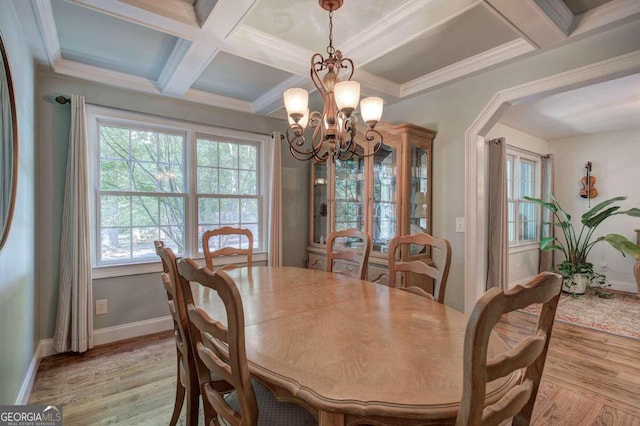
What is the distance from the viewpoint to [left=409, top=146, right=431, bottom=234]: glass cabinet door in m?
3.03

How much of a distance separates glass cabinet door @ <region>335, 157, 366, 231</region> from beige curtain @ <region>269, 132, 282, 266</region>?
27.6 inches

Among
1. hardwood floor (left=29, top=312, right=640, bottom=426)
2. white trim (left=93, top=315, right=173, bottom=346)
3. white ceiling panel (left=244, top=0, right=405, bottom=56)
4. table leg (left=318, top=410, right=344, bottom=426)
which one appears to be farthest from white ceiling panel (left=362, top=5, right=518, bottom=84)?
white trim (left=93, top=315, right=173, bottom=346)

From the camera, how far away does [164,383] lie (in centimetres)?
225

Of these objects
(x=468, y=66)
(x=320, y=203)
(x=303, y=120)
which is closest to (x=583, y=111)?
(x=468, y=66)

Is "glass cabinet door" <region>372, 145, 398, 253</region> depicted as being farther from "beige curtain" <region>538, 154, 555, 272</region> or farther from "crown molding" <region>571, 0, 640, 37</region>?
"beige curtain" <region>538, 154, 555, 272</region>

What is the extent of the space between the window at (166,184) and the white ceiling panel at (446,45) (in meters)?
1.77

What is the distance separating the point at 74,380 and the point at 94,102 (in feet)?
7.50

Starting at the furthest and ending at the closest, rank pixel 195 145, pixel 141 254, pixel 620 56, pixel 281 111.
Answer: pixel 281 111
pixel 195 145
pixel 141 254
pixel 620 56

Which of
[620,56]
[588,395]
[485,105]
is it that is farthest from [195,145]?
[588,395]

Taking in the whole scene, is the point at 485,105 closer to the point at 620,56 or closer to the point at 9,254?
the point at 620,56

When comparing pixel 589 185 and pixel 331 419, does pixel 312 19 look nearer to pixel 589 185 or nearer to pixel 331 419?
pixel 331 419

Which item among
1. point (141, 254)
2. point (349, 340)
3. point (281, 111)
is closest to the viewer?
point (349, 340)

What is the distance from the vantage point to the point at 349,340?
1.15 m

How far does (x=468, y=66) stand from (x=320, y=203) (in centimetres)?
212
